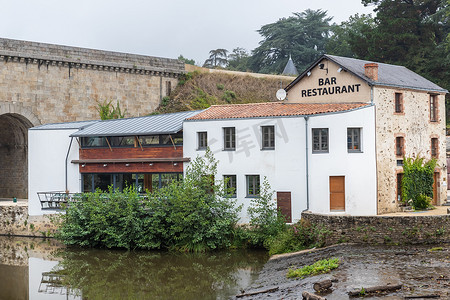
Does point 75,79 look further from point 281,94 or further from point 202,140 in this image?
point 281,94

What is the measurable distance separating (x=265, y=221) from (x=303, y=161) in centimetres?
323

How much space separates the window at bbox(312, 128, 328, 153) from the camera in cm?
3028

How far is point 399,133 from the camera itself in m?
31.9

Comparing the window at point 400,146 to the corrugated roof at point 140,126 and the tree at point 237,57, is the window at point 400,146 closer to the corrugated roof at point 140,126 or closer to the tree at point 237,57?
the corrugated roof at point 140,126

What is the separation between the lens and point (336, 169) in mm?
29953

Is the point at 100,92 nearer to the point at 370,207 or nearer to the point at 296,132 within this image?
the point at 296,132

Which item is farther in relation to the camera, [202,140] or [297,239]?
[202,140]

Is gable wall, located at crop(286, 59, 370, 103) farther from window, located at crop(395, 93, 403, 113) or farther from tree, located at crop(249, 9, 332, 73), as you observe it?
tree, located at crop(249, 9, 332, 73)

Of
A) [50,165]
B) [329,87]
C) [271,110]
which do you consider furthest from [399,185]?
[50,165]

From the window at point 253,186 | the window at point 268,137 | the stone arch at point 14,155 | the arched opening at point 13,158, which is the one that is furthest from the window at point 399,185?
the arched opening at point 13,158

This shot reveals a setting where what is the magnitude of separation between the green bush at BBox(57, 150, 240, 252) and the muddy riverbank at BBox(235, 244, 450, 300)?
4209mm

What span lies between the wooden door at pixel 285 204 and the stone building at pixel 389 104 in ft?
13.1

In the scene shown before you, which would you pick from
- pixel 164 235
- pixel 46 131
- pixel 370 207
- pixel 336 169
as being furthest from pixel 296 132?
pixel 46 131

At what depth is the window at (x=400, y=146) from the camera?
31975 mm
